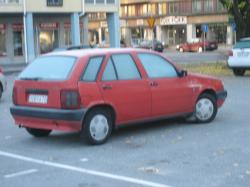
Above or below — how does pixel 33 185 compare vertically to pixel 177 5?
below

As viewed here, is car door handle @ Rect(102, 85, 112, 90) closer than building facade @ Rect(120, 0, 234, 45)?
Yes

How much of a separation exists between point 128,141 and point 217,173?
2660 mm

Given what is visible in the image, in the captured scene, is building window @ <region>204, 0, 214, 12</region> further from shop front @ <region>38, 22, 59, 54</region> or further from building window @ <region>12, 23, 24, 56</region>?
building window @ <region>12, 23, 24, 56</region>

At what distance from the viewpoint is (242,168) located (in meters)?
7.56

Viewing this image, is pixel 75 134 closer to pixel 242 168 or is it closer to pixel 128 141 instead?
pixel 128 141

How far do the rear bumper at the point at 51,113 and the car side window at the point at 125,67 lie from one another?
3.70 ft

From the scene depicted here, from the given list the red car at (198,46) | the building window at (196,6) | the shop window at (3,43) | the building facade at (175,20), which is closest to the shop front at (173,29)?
the building facade at (175,20)

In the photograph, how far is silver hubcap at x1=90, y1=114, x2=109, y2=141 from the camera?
9.34m

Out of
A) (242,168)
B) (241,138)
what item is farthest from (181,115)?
(242,168)

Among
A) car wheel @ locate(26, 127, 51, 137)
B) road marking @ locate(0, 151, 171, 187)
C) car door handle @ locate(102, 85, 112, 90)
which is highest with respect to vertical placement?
car door handle @ locate(102, 85, 112, 90)

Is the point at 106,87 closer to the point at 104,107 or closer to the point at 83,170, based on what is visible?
the point at 104,107

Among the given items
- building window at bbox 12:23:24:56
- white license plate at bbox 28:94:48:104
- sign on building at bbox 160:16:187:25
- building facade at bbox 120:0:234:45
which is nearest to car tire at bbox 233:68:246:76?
white license plate at bbox 28:94:48:104

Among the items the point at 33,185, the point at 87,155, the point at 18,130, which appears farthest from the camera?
the point at 18,130

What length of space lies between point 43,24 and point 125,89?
1471 inches
